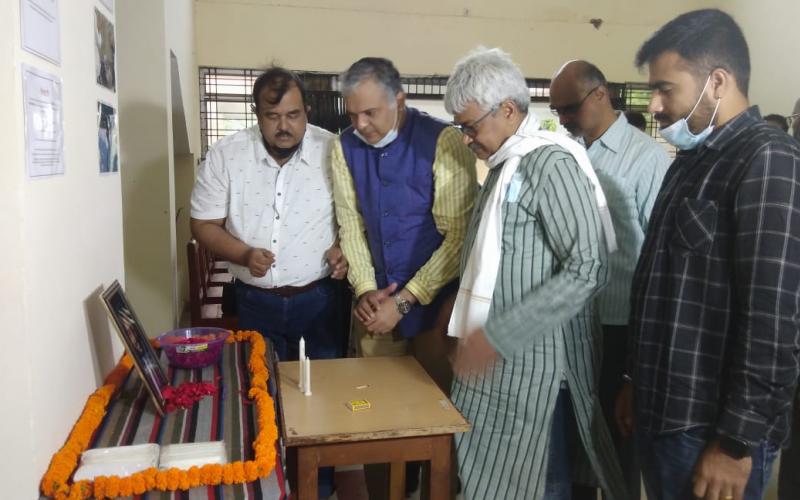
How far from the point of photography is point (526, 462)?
5.22 feet

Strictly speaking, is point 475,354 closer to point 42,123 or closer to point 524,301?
point 524,301

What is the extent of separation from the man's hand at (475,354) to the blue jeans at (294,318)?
0.87m

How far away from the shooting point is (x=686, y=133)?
129cm

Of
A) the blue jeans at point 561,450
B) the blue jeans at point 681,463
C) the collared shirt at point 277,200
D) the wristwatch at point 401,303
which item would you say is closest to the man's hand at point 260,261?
the collared shirt at point 277,200

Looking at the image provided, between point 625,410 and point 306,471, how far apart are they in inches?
32.3

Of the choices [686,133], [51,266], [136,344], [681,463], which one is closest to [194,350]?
[136,344]

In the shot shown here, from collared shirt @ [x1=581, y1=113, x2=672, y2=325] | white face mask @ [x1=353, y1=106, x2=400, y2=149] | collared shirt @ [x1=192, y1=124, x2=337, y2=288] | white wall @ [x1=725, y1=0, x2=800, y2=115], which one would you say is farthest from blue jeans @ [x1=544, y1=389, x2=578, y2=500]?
white wall @ [x1=725, y1=0, x2=800, y2=115]

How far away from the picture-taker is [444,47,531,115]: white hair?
1.56m

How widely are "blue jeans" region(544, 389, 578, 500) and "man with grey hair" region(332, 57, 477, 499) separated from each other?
20.5 inches

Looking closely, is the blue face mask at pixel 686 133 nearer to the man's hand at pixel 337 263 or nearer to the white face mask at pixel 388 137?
the white face mask at pixel 388 137

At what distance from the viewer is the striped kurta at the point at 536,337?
147 centimetres

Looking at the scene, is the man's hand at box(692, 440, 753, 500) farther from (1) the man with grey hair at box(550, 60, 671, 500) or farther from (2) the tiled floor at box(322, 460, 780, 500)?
(2) the tiled floor at box(322, 460, 780, 500)

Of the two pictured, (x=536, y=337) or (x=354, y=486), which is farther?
(x=354, y=486)

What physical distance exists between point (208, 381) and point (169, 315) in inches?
71.1
